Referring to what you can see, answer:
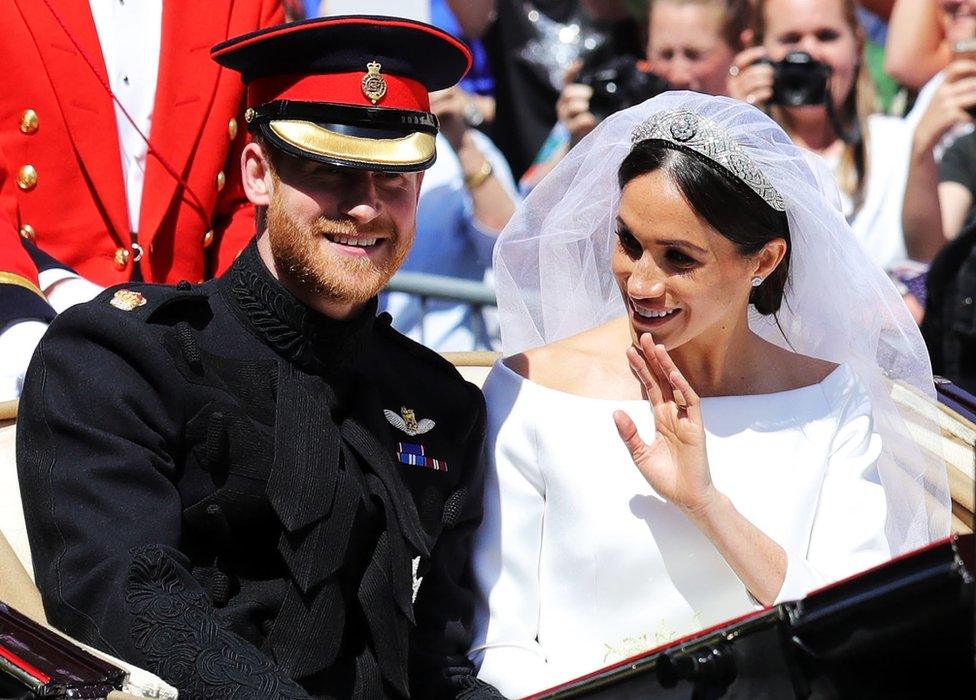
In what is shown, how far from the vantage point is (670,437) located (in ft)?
7.86

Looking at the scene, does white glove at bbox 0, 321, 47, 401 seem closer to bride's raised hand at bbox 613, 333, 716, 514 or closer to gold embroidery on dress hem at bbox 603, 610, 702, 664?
bride's raised hand at bbox 613, 333, 716, 514

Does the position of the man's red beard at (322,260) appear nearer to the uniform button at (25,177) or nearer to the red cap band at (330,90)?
the red cap band at (330,90)

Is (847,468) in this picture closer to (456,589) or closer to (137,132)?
(456,589)

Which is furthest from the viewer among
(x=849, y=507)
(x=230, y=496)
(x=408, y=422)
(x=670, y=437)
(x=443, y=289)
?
(x=443, y=289)

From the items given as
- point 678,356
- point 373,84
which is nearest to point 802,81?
point 678,356

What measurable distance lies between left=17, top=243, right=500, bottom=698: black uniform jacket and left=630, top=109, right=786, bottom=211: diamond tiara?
2.13 feet

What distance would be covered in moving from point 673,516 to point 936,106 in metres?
2.05

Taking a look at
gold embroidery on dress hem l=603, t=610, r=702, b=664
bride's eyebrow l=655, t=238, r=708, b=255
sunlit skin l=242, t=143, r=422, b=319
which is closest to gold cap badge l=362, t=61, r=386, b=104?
sunlit skin l=242, t=143, r=422, b=319

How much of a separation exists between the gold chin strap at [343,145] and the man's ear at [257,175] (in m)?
0.07

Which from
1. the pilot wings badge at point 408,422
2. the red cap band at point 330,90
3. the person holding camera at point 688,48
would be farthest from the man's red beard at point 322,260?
the person holding camera at point 688,48

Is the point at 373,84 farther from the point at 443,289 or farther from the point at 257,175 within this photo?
the point at 443,289

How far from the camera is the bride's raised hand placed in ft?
7.68

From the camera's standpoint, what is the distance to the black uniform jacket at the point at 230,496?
1902 mm

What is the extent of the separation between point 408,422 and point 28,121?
899 mm
